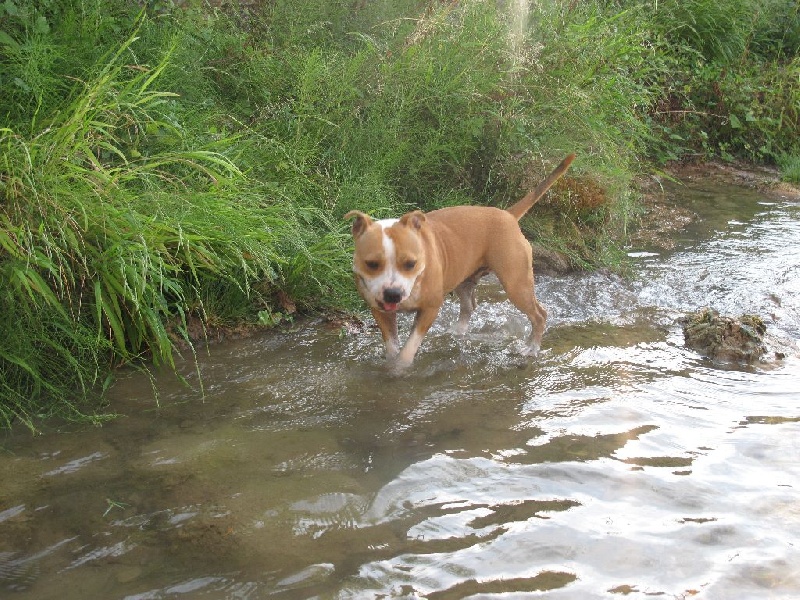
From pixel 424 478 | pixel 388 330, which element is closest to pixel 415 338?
pixel 388 330

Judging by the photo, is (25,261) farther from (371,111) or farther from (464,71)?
(464,71)

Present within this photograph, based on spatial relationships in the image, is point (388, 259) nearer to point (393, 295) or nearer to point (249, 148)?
point (393, 295)

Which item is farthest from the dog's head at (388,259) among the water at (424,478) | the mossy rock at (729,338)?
the mossy rock at (729,338)

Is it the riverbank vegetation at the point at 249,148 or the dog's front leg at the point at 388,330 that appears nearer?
the riverbank vegetation at the point at 249,148

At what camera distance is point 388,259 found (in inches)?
189

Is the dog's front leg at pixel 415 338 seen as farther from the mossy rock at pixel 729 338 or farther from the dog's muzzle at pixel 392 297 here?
the mossy rock at pixel 729 338

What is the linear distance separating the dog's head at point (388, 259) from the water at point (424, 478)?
1.76 feet

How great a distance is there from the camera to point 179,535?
3398 millimetres

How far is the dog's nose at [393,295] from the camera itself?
473 cm

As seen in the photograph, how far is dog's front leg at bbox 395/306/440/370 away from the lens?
509 cm

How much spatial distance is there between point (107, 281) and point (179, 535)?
1.72 meters

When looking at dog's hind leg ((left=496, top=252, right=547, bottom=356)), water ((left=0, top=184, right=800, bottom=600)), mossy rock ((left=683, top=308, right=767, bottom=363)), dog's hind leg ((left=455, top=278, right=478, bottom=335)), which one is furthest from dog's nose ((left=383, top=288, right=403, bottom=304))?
mossy rock ((left=683, top=308, right=767, bottom=363))

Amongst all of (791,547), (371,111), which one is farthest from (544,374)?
(371,111)

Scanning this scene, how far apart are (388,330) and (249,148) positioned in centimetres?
194
